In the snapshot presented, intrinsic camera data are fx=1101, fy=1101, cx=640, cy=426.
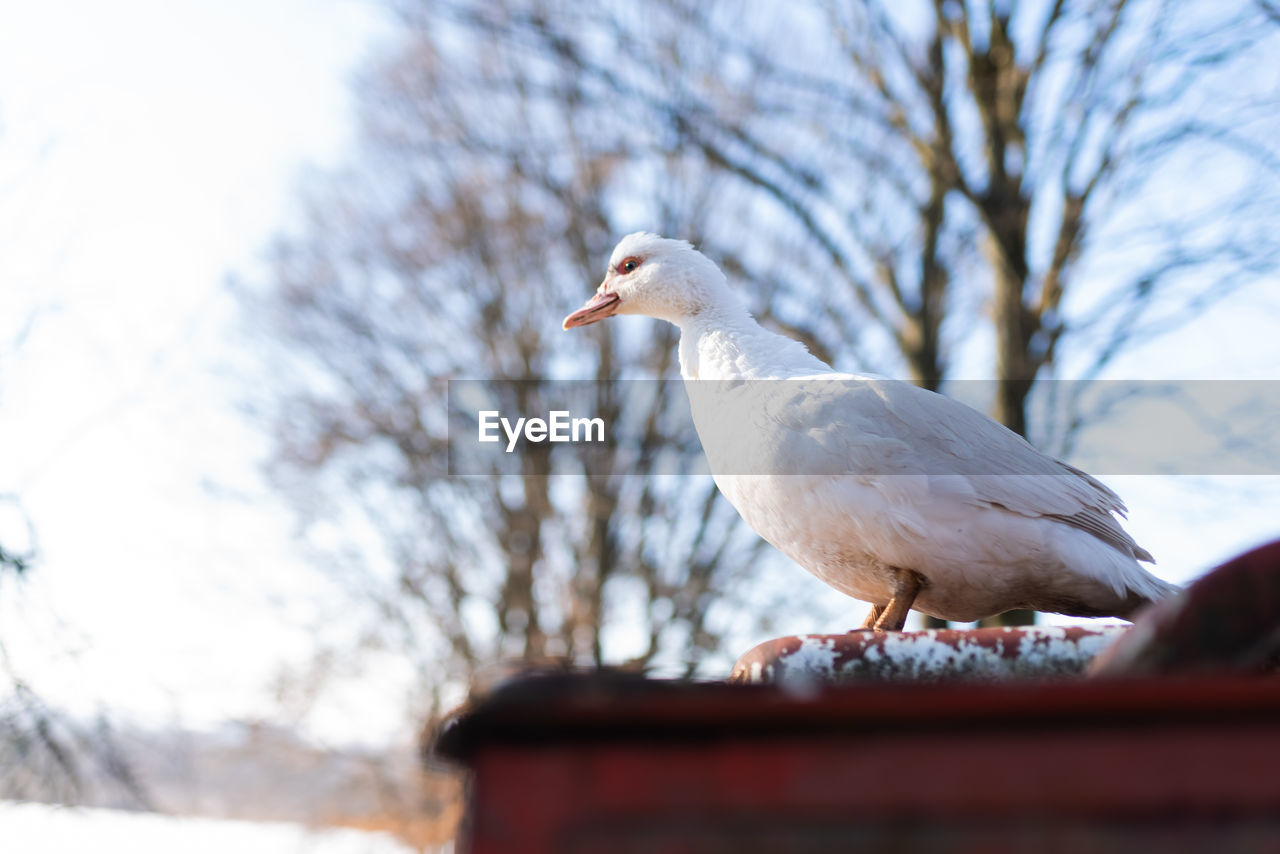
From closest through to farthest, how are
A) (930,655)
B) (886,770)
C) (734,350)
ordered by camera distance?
1. (886,770)
2. (930,655)
3. (734,350)

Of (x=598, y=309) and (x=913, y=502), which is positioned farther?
(x=598, y=309)

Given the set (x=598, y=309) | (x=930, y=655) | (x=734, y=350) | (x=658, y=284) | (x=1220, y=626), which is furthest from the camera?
(x=598, y=309)

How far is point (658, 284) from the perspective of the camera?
4047 mm

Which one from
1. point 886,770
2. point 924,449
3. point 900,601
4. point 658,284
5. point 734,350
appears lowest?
point 886,770

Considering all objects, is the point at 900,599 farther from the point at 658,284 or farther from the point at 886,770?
the point at 886,770

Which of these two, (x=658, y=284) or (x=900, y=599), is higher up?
(x=658, y=284)

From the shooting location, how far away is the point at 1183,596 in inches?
36.0

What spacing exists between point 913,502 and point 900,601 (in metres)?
0.27

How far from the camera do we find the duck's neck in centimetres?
334

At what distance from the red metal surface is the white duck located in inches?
84.1

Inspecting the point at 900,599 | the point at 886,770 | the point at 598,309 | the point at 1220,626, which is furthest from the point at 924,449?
the point at 886,770

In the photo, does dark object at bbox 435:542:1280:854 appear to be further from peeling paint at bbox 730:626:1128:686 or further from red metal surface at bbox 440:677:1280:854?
peeling paint at bbox 730:626:1128:686

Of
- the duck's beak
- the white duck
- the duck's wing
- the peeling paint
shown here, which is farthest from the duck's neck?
the peeling paint

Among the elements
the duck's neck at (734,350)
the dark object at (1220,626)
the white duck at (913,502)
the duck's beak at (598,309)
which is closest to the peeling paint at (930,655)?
the dark object at (1220,626)
